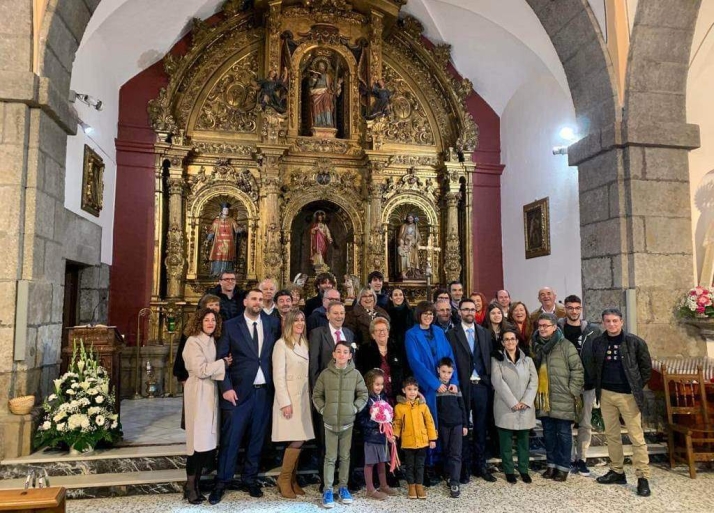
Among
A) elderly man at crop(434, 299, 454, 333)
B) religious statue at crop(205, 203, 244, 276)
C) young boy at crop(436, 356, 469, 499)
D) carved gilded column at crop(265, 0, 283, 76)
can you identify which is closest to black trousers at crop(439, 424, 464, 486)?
young boy at crop(436, 356, 469, 499)

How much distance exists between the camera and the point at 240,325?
14.1ft

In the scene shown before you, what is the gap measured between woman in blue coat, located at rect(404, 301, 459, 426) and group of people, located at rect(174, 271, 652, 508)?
11mm

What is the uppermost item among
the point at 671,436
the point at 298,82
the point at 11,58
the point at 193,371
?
the point at 298,82

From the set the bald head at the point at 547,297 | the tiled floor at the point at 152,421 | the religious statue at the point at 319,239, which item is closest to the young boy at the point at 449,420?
the bald head at the point at 547,297

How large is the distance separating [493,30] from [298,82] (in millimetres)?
3353

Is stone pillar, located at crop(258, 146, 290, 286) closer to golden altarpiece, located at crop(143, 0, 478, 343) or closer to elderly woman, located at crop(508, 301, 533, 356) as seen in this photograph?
golden altarpiece, located at crop(143, 0, 478, 343)

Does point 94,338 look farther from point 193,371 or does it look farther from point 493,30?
point 493,30

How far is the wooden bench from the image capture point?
2.70 metres

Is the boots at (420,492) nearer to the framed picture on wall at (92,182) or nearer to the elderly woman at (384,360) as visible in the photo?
the elderly woman at (384,360)

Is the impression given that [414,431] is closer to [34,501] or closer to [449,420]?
[449,420]

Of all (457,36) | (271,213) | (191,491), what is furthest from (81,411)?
(457,36)

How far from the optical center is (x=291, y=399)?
4.25 metres

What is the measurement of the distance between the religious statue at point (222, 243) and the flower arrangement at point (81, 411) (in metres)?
3.69

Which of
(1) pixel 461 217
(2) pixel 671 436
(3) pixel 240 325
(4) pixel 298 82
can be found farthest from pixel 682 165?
(4) pixel 298 82
